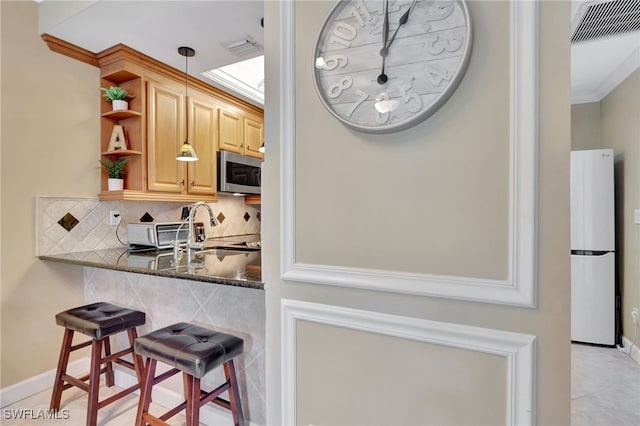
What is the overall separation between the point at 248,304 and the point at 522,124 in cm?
139

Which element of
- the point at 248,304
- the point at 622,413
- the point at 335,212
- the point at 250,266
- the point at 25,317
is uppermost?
the point at 335,212

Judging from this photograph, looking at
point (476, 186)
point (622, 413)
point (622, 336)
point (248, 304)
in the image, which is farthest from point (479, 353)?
point (622, 336)

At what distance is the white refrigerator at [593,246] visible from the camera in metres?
2.92

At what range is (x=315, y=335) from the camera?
1164 millimetres

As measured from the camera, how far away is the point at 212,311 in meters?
1.78

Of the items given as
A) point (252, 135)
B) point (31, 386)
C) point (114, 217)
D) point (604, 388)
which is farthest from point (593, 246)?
point (31, 386)

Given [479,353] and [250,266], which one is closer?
[479,353]

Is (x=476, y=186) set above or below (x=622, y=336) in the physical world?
above

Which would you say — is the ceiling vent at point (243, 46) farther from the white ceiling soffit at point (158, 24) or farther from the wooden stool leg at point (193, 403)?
the wooden stool leg at point (193, 403)

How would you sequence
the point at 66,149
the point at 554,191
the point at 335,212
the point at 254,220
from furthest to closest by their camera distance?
the point at 254,220 < the point at 66,149 < the point at 335,212 < the point at 554,191

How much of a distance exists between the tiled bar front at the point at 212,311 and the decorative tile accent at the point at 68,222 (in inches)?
18.7

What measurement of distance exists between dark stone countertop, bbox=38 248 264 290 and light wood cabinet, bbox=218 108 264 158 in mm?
1506

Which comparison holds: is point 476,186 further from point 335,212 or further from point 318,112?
point 318,112

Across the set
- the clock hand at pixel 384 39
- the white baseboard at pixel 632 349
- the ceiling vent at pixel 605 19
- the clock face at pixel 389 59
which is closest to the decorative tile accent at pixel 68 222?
the clock face at pixel 389 59
